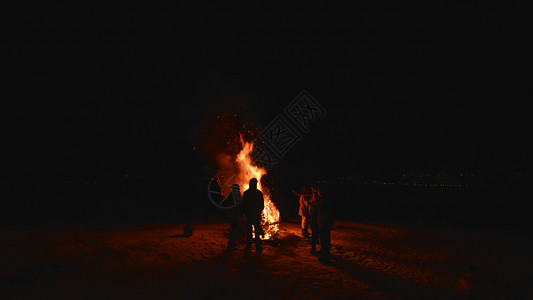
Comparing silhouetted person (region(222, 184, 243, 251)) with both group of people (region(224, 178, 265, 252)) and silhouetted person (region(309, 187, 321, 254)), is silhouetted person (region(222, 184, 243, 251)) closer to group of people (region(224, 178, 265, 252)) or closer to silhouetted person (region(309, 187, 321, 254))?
group of people (region(224, 178, 265, 252))

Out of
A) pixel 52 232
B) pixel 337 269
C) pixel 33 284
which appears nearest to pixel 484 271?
pixel 337 269

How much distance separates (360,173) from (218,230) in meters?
78.8

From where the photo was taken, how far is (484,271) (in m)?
9.04

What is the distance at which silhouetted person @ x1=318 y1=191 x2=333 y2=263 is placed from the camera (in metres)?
9.16

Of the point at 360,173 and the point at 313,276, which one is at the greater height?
the point at 360,173

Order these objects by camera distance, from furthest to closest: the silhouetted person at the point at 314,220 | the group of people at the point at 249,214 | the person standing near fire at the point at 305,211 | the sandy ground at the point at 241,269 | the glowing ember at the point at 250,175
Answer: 1. the glowing ember at the point at 250,175
2. the person standing near fire at the point at 305,211
3. the silhouetted person at the point at 314,220
4. the group of people at the point at 249,214
5. the sandy ground at the point at 241,269

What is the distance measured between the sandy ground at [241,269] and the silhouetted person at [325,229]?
0.29 meters

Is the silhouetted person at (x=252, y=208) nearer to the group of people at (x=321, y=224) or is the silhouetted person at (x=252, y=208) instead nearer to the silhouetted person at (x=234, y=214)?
the silhouetted person at (x=234, y=214)

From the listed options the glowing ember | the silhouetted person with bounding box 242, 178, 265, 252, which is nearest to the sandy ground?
the silhouetted person with bounding box 242, 178, 265, 252

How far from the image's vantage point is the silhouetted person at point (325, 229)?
30.1 feet

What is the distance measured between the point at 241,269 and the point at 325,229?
2604mm

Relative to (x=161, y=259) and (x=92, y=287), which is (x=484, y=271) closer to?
(x=161, y=259)

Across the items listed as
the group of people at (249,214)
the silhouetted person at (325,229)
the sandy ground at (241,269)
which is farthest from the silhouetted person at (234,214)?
the silhouetted person at (325,229)

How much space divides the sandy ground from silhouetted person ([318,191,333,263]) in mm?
294
